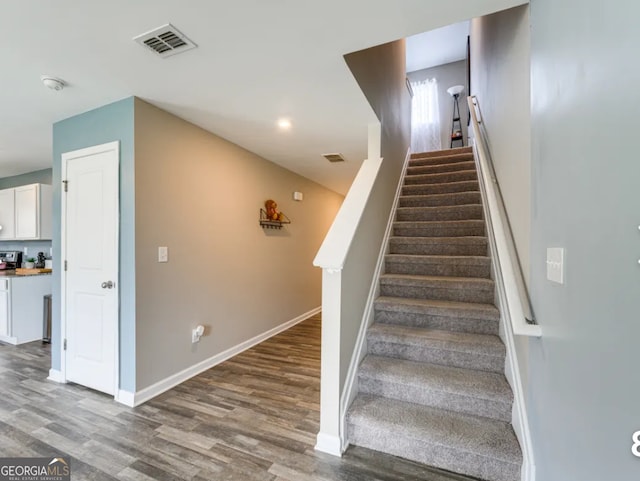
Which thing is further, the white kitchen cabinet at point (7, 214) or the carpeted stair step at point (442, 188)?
the white kitchen cabinet at point (7, 214)

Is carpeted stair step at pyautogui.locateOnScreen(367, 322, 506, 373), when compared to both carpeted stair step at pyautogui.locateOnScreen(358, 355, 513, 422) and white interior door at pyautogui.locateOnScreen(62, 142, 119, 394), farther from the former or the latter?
white interior door at pyautogui.locateOnScreen(62, 142, 119, 394)

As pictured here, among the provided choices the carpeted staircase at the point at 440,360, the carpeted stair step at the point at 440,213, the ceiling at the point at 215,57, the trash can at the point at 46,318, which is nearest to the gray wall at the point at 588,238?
the carpeted staircase at the point at 440,360

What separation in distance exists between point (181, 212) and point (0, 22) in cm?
149

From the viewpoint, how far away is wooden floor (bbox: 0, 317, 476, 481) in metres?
1.62

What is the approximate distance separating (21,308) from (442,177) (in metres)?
5.72

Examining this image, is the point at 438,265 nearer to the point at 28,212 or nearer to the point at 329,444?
the point at 329,444

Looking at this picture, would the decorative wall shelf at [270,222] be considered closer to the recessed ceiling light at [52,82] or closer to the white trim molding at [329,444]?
the recessed ceiling light at [52,82]

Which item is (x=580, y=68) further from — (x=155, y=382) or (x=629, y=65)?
(x=155, y=382)

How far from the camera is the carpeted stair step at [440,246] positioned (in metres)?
2.80

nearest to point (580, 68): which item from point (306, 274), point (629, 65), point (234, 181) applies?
point (629, 65)

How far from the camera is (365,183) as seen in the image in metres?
2.45

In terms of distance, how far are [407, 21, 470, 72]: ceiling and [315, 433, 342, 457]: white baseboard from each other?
223 inches

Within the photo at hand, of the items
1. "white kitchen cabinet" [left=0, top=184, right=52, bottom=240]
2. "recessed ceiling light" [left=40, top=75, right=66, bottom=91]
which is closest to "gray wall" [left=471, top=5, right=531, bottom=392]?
"recessed ceiling light" [left=40, top=75, right=66, bottom=91]

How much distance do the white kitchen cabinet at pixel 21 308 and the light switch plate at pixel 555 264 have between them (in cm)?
547
